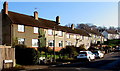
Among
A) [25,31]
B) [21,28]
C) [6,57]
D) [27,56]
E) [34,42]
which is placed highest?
[21,28]

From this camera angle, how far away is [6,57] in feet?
68.2

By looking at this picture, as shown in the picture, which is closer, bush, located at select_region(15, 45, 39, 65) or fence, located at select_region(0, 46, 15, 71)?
fence, located at select_region(0, 46, 15, 71)

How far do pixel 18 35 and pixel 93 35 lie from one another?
57.4 meters

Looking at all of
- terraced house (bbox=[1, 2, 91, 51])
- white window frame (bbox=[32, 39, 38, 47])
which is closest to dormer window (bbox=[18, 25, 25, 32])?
terraced house (bbox=[1, 2, 91, 51])

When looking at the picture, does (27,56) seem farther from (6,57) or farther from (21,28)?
(21,28)

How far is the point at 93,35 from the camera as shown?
89.4m

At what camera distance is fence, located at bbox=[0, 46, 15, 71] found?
65.9ft

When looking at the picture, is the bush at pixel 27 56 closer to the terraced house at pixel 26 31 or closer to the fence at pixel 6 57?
the fence at pixel 6 57

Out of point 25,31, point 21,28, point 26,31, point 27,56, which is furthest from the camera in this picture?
point 26,31

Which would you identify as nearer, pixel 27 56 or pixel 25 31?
pixel 27 56

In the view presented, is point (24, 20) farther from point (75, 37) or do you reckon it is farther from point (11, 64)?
point (75, 37)

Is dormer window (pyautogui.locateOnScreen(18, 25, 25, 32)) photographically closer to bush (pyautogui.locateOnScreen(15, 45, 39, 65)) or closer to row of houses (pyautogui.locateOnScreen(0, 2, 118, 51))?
row of houses (pyautogui.locateOnScreen(0, 2, 118, 51))

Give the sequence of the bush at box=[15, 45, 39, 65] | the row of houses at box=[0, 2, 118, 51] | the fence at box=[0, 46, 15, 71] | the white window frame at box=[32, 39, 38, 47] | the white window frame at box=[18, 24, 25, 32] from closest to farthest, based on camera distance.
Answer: the fence at box=[0, 46, 15, 71] → the bush at box=[15, 45, 39, 65] → the row of houses at box=[0, 2, 118, 51] → the white window frame at box=[18, 24, 25, 32] → the white window frame at box=[32, 39, 38, 47]

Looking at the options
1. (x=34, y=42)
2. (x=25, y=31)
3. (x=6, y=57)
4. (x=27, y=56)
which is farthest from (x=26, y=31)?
(x=6, y=57)
